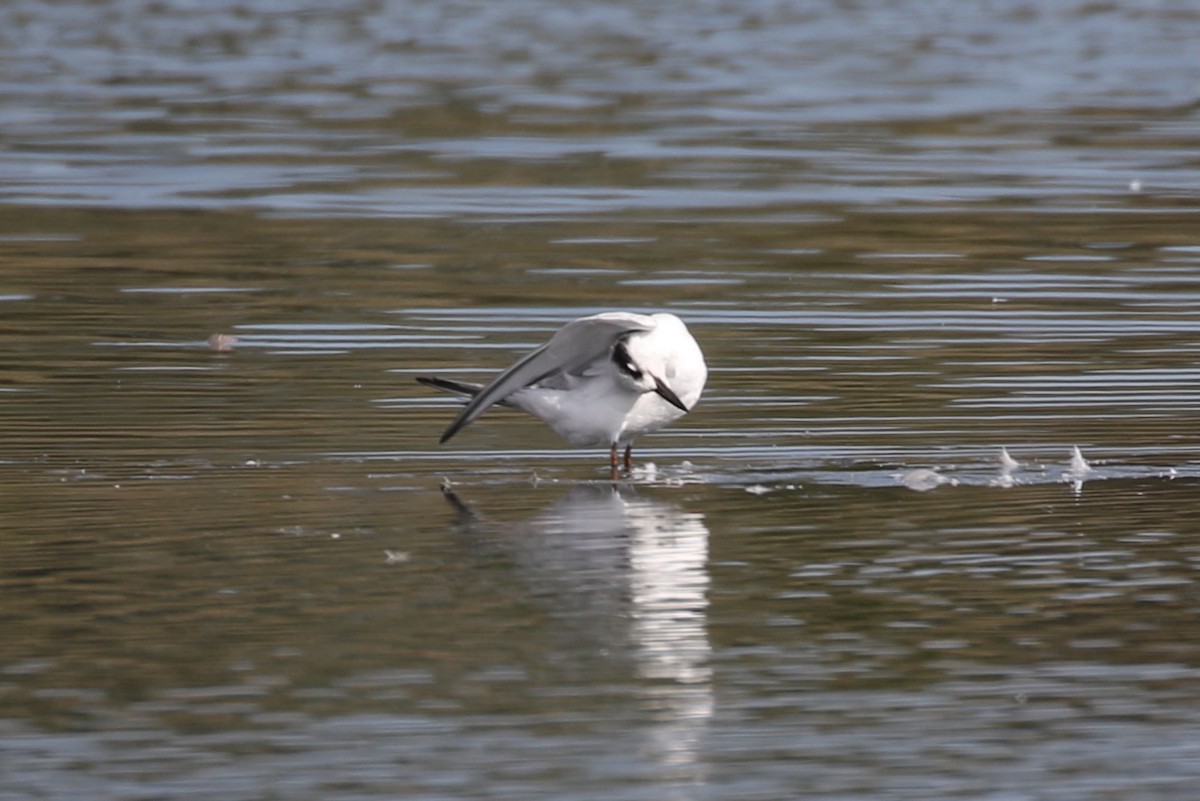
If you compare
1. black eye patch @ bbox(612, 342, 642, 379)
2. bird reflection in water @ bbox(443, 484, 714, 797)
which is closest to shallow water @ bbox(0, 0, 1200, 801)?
bird reflection in water @ bbox(443, 484, 714, 797)

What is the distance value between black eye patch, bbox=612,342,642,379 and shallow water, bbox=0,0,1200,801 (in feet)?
1.47

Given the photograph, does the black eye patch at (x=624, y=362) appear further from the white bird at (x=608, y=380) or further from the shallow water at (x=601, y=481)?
the shallow water at (x=601, y=481)

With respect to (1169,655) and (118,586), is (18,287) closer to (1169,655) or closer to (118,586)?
(118,586)

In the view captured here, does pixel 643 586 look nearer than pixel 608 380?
Yes

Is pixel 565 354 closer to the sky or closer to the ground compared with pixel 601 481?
closer to the sky

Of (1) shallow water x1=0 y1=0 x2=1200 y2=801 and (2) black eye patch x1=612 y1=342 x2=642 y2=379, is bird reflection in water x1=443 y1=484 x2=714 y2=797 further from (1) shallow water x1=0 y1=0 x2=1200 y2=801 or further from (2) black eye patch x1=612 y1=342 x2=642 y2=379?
(2) black eye patch x1=612 y1=342 x2=642 y2=379

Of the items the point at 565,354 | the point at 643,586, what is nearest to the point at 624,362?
the point at 565,354

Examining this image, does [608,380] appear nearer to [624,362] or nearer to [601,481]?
[624,362]

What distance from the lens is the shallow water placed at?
21.2ft

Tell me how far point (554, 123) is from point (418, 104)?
2.68 m

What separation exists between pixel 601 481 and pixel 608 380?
15.9 inches

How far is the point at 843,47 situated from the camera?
3725 centimetres

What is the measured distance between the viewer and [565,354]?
1003 centimetres

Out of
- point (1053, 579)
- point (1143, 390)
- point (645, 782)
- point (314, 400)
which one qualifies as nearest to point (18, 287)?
point (314, 400)
